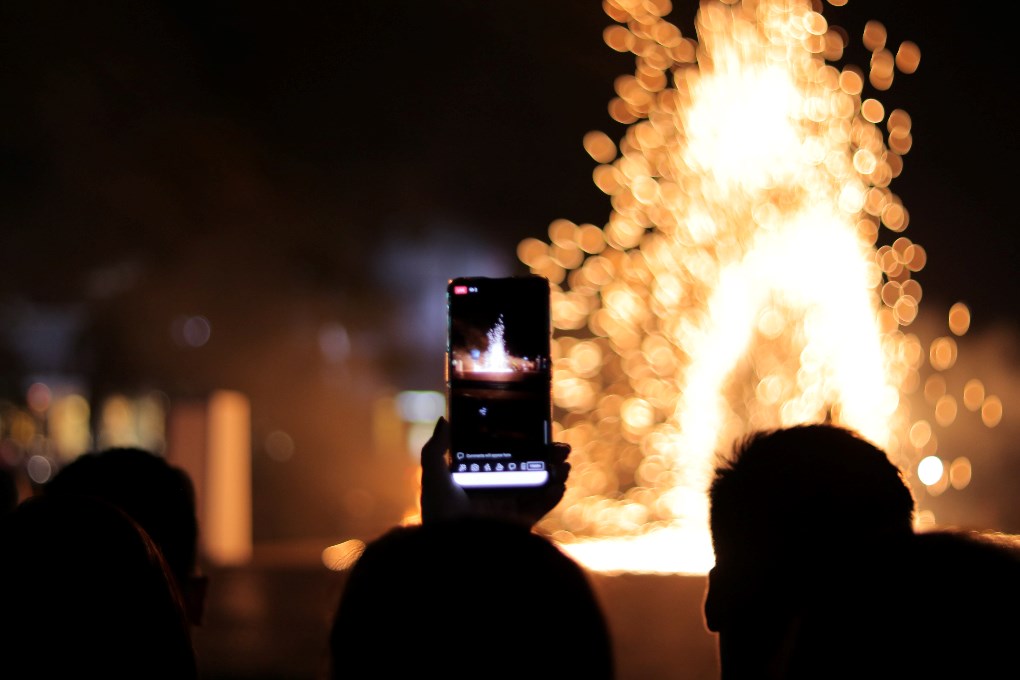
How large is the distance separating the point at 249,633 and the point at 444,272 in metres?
10.5

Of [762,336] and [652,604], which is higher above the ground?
[762,336]

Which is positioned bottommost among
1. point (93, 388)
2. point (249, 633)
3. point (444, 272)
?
point (249, 633)

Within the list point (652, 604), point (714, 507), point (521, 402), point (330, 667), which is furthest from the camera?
point (652, 604)

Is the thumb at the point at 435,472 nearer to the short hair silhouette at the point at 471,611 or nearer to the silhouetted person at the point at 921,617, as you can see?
the short hair silhouette at the point at 471,611

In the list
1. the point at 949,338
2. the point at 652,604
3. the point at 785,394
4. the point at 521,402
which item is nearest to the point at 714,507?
the point at 521,402

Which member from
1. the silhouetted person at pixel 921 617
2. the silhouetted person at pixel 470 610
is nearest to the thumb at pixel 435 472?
the silhouetted person at pixel 470 610

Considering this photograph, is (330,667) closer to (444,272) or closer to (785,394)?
(785,394)

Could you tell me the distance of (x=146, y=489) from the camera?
286 cm

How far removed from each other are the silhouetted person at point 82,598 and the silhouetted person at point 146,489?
3.40 ft

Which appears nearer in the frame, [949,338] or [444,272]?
[949,338]

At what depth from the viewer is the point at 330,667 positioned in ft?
4.58

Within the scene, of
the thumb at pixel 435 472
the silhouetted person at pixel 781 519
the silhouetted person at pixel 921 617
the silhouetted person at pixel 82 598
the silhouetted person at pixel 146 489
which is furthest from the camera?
the silhouetted person at pixel 146 489

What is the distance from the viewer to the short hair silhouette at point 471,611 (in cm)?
127

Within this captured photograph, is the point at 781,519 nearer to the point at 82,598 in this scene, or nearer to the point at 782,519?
the point at 782,519
